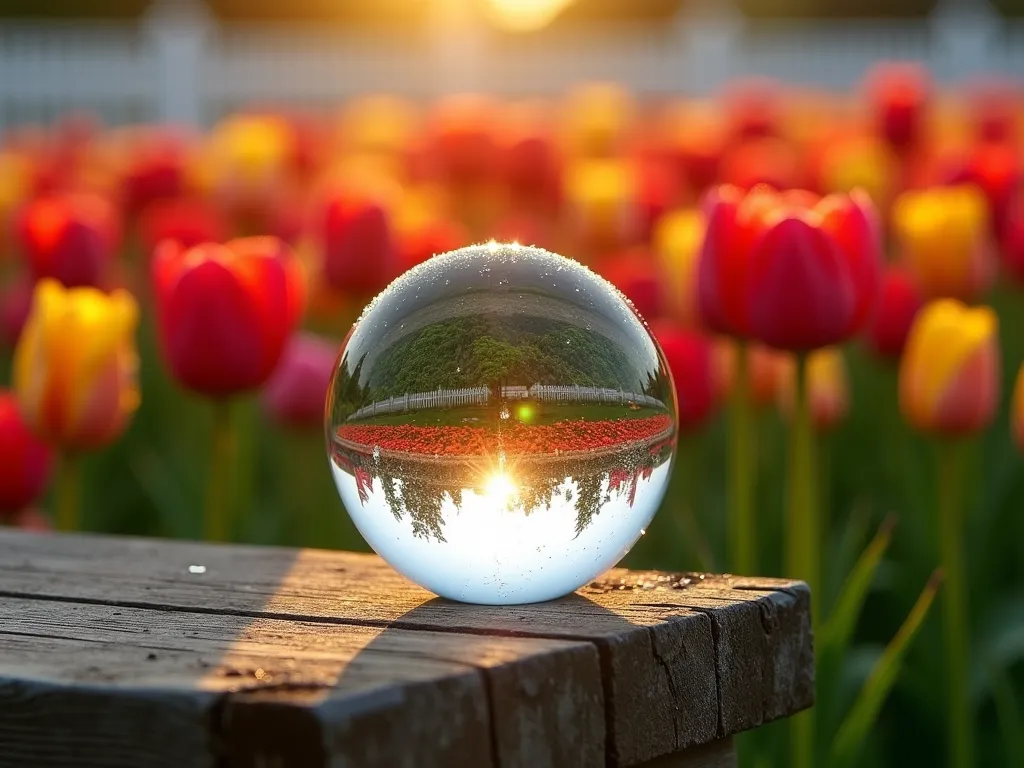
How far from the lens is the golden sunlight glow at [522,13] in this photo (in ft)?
47.7

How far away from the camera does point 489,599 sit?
138 cm

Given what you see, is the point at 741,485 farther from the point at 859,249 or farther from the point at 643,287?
the point at 643,287

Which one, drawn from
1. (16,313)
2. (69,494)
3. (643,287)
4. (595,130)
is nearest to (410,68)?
(595,130)

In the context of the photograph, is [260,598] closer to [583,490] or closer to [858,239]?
[583,490]

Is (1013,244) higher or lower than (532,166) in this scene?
lower

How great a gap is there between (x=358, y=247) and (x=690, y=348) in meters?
0.60

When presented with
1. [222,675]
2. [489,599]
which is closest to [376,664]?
[222,675]

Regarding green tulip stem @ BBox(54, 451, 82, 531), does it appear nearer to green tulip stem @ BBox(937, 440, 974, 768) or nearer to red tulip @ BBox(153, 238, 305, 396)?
red tulip @ BBox(153, 238, 305, 396)

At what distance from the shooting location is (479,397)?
1.30 m

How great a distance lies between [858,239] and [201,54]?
10966mm

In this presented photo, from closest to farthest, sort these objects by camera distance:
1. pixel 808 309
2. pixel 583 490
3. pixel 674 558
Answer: pixel 583 490
pixel 808 309
pixel 674 558

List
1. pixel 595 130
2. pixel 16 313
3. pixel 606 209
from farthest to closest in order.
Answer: pixel 595 130 → pixel 606 209 → pixel 16 313

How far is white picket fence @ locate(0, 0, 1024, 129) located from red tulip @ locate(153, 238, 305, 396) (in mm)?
10401

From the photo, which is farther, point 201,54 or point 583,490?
point 201,54
